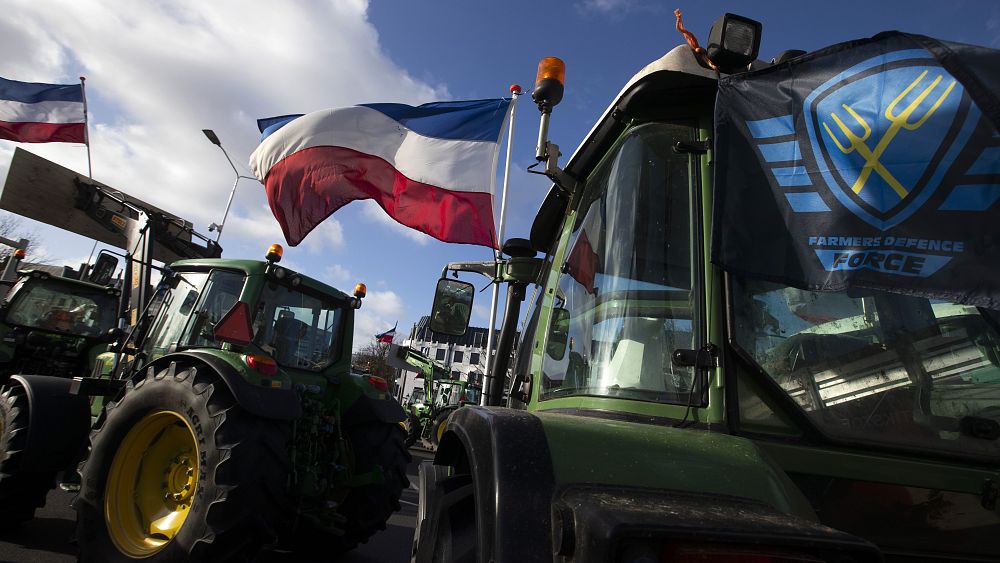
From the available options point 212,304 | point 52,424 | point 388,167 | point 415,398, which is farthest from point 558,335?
point 415,398

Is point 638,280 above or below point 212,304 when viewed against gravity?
below

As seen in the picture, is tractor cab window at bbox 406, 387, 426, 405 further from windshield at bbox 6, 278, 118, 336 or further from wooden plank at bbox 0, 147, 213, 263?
wooden plank at bbox 0, 147, 213, 263

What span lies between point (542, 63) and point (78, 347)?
27.1 ft

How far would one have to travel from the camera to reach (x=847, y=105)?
154 cm

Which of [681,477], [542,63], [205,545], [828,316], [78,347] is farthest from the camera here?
[78,347]

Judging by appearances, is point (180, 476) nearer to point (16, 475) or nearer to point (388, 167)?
point (16, 475)

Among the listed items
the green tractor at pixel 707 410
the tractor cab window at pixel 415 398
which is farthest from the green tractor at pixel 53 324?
the tractor cab window at pixel 415 398

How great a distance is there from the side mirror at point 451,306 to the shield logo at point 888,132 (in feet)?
6.58

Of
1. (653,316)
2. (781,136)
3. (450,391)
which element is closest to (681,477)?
(653,316)

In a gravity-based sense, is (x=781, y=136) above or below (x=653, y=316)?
above

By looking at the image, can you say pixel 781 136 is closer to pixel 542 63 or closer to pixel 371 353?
pixel 542 63

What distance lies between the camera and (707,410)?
1.50 metres

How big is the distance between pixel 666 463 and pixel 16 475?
5404 millimetres

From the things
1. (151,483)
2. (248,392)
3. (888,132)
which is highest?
(888,132)
